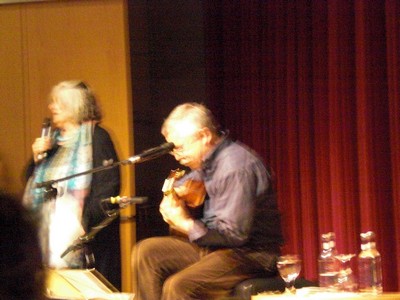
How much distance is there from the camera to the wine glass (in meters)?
2.55

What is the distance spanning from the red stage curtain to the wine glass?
3.54 feet

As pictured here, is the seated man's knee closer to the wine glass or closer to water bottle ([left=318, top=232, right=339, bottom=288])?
the wine glass

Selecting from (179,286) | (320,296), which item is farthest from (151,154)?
(320,296)

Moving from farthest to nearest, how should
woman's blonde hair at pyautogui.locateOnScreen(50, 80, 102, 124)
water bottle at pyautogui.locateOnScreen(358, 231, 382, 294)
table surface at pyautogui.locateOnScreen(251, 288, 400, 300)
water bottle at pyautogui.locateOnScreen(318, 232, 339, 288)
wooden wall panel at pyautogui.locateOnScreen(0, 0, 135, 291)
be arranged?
1. wooden wall panel at pyautogui.locateOnScreen(0, 0, 135, 291)
2. woman's blonde hair at pyautogui.locateOnScreen(50, 80, 102, 124)
3. water bottle at pyautogui.locateOnScreen(358, 231, 382, 294)
4. water bottle at pyautogui.locateOnScreen(318, 232, 339, 288)
5. table surface at pyautogui.locateOnScreen(251, 288, 400, 300)

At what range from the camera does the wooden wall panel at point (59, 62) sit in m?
3.94

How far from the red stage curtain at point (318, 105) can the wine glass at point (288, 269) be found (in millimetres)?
1078

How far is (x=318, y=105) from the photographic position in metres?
3.71

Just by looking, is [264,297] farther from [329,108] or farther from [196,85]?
[196,85]

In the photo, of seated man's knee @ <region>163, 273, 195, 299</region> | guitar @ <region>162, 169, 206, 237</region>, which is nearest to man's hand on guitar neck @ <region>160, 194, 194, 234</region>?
guitar @ <region>162, 169, 206, 237</region>

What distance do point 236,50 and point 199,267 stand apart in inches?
68.8

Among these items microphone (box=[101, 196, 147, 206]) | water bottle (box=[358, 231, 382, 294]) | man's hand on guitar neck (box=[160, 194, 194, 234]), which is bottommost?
water bottle (box=[358, 231, 382, 294])

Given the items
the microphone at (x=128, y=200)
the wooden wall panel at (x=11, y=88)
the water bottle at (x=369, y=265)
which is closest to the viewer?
the microphone at (x=128, y=200)

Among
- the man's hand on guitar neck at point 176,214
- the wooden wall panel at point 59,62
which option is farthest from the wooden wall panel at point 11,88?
the man's hand on guitar neck at point 176,214

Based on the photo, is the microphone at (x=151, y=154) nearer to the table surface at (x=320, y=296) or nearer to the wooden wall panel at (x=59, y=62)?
the table surface at (x=320, y=296)
